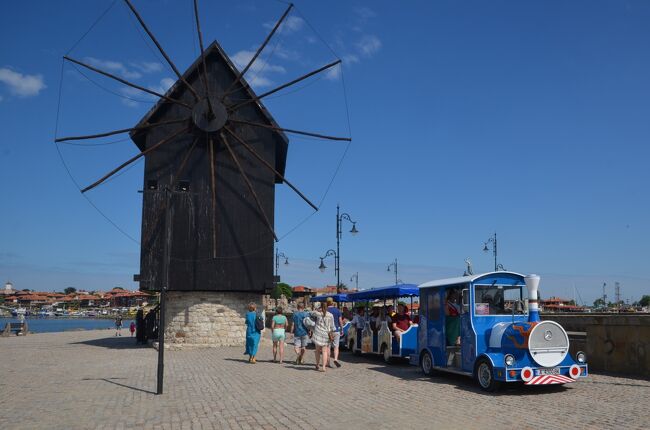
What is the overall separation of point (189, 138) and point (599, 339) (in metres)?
17.2

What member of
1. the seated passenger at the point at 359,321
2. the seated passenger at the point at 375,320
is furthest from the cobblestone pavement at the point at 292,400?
the seated passenger at the point at 359,321

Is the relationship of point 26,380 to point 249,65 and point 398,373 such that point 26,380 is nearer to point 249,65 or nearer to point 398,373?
point 398,373

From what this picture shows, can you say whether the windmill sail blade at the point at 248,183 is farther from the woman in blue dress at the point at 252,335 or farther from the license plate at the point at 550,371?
the license plate at the point at 550,371

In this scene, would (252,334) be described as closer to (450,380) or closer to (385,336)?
(385,336)

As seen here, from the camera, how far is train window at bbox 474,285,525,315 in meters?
12.5

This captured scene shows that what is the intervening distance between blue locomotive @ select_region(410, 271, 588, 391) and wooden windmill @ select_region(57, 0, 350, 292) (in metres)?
11.0

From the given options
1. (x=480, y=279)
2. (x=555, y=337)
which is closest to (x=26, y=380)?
(x=480, y=279)

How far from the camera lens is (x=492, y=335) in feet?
39.5

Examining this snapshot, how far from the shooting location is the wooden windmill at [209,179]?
75.9 ft

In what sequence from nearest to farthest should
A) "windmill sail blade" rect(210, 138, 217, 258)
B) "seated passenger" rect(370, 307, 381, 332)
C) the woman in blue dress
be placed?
1. the woman in blue dress
2. "seated passenger" rect(370, 307, 381, 332)
3. "windmill sail blade" rect(210, 138, 217, 258)

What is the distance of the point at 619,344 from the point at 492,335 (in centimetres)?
427

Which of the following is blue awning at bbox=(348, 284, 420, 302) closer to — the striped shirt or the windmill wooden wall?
the striped shirt

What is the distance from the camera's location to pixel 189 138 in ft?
78.8

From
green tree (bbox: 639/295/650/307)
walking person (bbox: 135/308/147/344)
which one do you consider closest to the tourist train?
walking person (bbox: 135/308/147/344)
